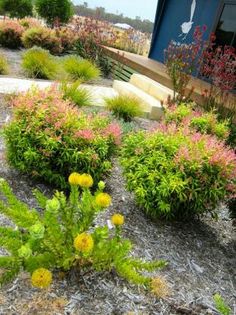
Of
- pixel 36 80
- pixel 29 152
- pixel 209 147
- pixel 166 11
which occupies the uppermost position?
pixel 166 11

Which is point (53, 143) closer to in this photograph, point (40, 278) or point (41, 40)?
point (40, 278)

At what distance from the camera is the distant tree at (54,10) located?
55.8ft

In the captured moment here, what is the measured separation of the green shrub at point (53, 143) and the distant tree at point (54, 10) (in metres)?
14.0

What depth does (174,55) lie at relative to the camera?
7.33 m

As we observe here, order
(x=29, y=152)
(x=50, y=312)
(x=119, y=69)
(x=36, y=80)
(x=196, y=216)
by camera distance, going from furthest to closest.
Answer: (x=119, y=69) < (x=36, y=80) < (x=196, y=216) < (x=29, y=152) < (x=50, y=312)

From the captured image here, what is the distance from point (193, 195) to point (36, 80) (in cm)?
625

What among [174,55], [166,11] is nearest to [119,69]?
[166,11]

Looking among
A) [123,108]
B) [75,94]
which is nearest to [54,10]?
[75,94]

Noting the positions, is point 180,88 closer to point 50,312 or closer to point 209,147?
point 209,147

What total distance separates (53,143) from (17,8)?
18.6 m

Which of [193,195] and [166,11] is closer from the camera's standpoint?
[193,195]

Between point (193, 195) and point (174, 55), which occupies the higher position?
point (174, 55)

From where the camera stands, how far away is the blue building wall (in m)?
10.9

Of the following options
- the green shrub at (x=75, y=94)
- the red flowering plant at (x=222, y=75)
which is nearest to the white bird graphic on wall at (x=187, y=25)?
the red flowering plant at (x=222, y=75)
